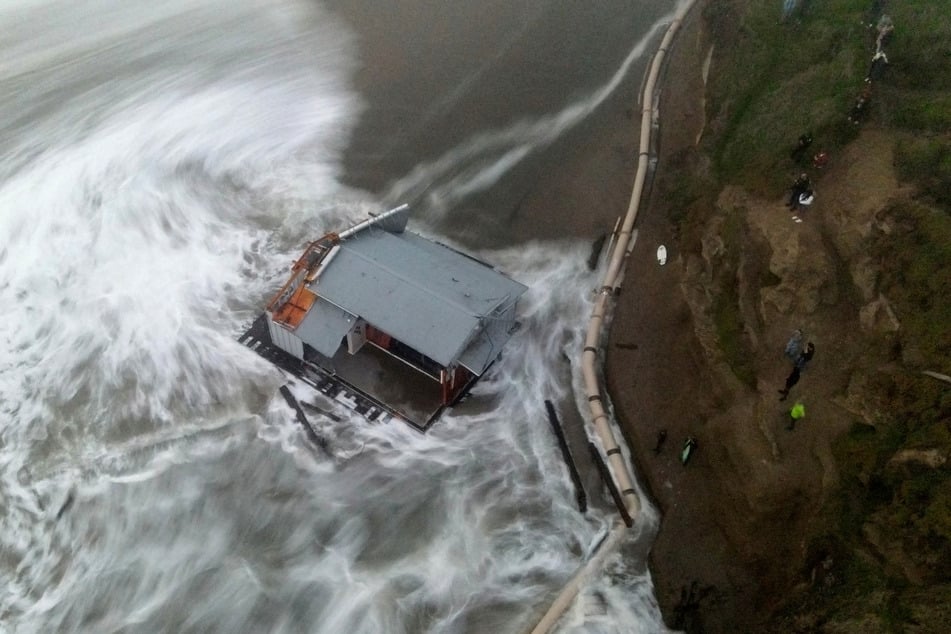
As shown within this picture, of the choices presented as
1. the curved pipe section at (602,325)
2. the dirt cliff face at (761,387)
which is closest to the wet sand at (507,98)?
the curved pipe section at (602,325)

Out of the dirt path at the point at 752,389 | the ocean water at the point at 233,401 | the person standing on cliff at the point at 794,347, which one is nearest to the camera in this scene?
the dirt path at the point at 752,389

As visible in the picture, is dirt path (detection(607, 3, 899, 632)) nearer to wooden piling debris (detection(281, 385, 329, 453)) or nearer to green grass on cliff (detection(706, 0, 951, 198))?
green grass on cliff (detection(706, 0, 951, 198))

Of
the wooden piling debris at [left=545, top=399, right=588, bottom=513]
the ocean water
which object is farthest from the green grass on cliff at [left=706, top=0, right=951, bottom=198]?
the wooden piling debris at [left=545, top=399, right=588, bottom=513]

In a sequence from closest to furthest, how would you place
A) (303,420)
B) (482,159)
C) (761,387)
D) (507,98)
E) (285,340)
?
1. (761,387)
2. (303,420)
3. (285,340)
4. (482,159)
5. (507,98)

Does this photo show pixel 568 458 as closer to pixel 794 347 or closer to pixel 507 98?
pixel 794 347

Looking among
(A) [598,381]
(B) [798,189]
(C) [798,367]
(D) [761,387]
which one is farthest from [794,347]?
(A) [598,381]

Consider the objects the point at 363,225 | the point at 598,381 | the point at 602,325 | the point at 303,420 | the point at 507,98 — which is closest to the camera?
the point at 303,420

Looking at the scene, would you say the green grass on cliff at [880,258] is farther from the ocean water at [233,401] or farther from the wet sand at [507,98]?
the wet sand at [507,98]
